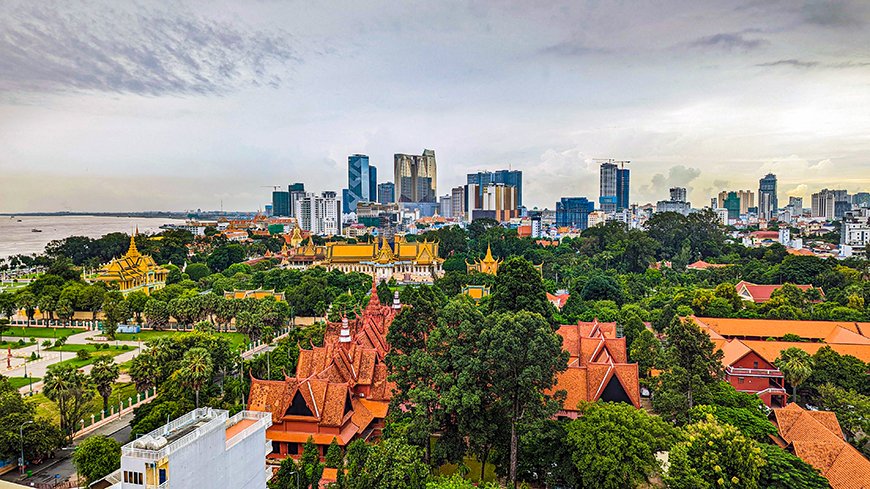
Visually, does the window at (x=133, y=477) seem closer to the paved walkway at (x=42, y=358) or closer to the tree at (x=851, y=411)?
the paved walkway at (x=42, y=358)

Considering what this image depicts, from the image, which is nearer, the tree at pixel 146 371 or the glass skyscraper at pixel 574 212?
the tree at pixel 146 371

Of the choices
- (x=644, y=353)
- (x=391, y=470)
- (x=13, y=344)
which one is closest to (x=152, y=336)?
(x=13, y=344)

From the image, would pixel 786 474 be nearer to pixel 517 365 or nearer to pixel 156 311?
pixel 517 365

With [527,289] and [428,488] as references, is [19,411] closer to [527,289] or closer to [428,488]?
[428,488]

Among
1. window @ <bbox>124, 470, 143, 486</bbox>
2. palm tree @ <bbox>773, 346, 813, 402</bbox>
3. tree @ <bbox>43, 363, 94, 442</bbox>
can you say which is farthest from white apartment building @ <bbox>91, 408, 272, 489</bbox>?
palm tree @ <bbox>773, 346, 813, 402</bbox>

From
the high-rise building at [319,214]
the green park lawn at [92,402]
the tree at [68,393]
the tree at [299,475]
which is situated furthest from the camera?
the high-rise building at [319,214]

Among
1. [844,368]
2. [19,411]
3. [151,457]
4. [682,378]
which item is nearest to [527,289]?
[682,378]

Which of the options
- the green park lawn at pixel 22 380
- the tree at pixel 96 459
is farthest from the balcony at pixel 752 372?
the green park lawn at pixel 22 380

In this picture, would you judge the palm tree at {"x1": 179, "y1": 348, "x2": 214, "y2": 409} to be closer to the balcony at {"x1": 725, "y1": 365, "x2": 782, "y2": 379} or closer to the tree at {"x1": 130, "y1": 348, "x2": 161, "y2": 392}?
the tree at {"x1": 130, "y1": 348, "x2": 161, "y2": 392}
